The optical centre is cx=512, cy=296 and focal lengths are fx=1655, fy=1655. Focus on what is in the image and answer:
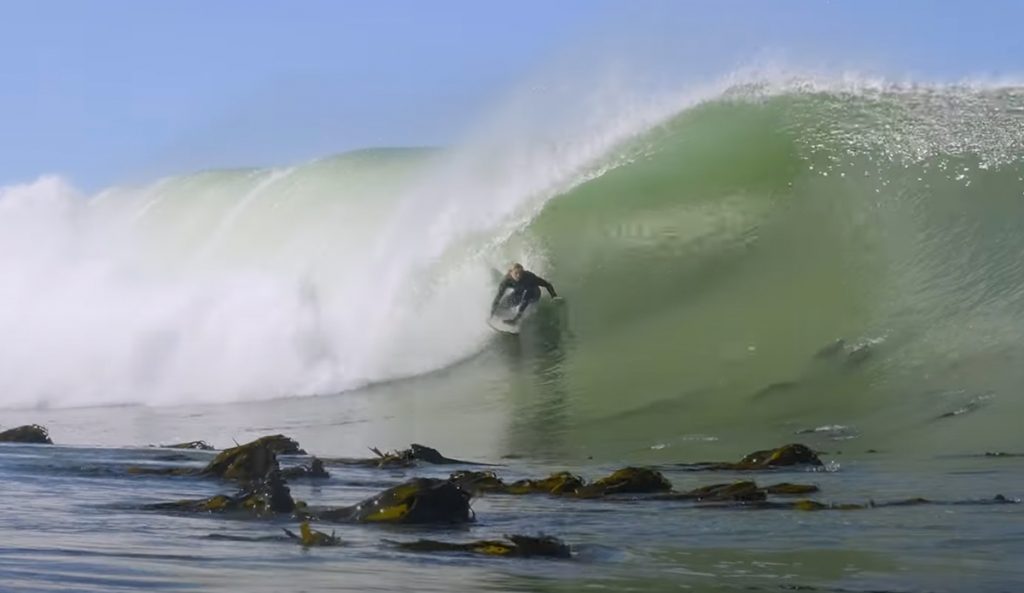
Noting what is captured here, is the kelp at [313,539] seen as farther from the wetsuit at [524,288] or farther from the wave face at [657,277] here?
the wetsuit at [524,288]

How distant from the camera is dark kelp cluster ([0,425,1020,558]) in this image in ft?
21.7

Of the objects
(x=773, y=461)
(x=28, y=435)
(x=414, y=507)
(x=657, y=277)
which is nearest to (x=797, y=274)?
(x=657, y=277)

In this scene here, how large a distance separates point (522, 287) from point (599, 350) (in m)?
2.02

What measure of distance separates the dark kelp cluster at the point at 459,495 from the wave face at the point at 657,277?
447 centimetres

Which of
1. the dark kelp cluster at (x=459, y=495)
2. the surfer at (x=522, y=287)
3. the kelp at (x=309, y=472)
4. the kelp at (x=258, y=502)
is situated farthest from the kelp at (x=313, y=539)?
the surfer at (x=522, y=287)

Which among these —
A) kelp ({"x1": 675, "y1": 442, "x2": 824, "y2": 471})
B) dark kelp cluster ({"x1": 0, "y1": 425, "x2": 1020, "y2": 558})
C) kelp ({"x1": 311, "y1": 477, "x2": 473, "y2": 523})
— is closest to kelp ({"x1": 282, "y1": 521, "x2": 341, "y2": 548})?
dark kelp cluster ({"x1": 0, "y1": 425, "x2": 1020, "y2": 558})

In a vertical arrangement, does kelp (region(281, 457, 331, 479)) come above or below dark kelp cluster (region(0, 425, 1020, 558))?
above

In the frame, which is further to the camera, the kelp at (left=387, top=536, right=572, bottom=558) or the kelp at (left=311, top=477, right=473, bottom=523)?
the kelp at (left=311, top=477, right=473, bottom=523)

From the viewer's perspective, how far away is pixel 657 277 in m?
18.7

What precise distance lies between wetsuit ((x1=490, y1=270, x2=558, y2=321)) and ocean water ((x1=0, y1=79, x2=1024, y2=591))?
0.27m

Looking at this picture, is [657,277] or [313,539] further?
[657,277]

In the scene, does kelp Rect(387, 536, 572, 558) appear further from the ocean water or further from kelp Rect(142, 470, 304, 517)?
kelp Rect(142, 470, 304, 517)

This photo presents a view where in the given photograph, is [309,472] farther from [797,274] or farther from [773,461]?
[797,274]

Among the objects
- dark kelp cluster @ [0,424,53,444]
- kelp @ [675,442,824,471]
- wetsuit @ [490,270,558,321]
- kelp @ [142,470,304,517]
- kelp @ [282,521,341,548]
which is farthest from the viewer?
wetsuit @ [490,270,558,321]
